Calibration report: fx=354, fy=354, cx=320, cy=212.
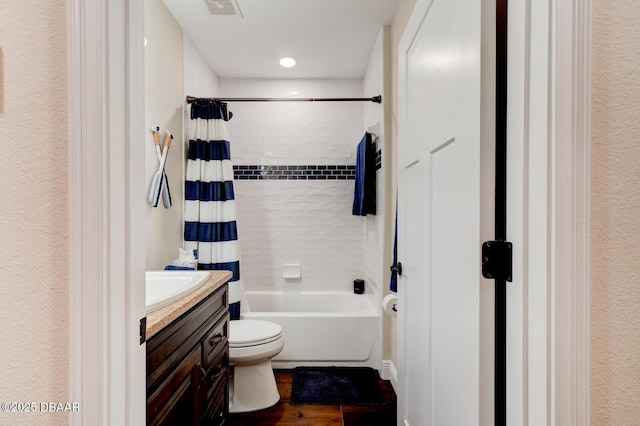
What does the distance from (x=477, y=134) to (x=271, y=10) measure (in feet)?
6.40

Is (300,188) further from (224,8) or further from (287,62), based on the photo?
(224,8)

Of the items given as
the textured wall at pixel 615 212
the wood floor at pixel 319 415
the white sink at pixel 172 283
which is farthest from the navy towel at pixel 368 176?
the textured wall at pixel 615 212

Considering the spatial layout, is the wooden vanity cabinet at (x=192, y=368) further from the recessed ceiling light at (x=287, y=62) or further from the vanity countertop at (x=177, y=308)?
the recessed ceiling light at (x=287, y=62)

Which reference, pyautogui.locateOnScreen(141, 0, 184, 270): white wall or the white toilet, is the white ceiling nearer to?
pyautogui.locateOnScreen(141, 0, 184, 270): white wall

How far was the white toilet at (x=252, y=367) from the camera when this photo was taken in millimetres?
2070

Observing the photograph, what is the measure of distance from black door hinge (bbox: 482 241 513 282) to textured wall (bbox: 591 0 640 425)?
0.47 ft

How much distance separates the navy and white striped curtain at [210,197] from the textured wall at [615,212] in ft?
7.52

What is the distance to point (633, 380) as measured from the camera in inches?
22.8

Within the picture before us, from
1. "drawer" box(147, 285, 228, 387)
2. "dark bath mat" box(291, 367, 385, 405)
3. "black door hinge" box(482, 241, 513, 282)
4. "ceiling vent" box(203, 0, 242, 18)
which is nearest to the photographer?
"black door hinge" box(482, 241, 513, 282)

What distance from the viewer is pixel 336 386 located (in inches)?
95.3

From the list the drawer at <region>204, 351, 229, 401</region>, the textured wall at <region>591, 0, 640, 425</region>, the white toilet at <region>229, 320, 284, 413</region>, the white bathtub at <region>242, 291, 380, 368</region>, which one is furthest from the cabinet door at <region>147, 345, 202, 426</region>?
the white bathtub at <region>242, 291, 380, 368</region>

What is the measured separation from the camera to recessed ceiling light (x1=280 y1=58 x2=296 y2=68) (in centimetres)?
297

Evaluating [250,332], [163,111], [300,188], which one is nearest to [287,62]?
[300,188]

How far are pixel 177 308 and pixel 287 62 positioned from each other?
8.25ft
